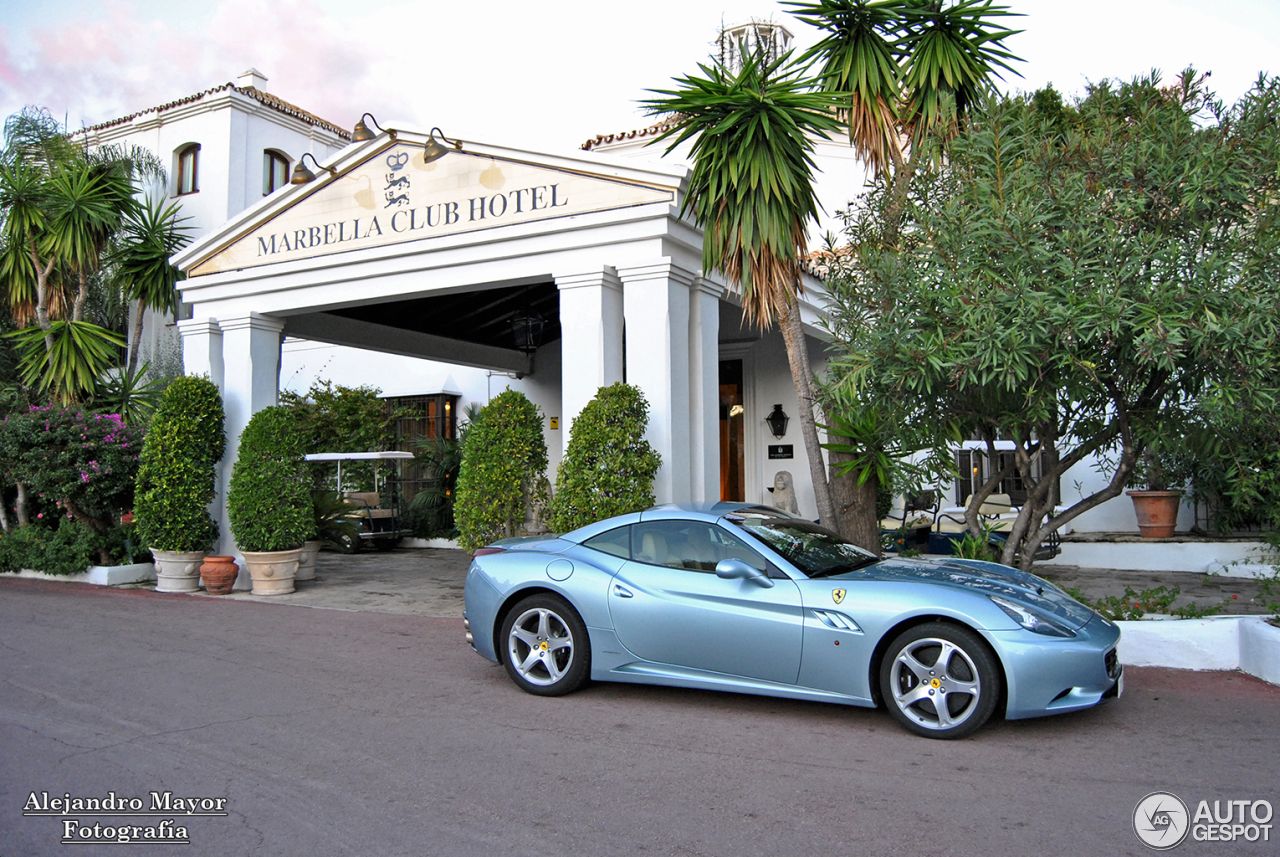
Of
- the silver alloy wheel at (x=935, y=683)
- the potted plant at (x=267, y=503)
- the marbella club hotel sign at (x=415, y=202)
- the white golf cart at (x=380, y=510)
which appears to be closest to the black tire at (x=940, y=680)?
the silver alloy wheel at (x=935, y=683)

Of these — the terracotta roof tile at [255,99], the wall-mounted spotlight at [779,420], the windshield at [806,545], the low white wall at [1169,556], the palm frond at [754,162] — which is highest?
the terracotta roof tile at [255,99]

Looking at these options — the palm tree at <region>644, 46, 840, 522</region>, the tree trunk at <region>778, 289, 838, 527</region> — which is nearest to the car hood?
the tree trunk at <region>778, 289, 838, 527</region>

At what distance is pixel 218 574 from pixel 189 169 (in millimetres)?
14087

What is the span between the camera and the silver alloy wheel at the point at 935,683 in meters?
4.66

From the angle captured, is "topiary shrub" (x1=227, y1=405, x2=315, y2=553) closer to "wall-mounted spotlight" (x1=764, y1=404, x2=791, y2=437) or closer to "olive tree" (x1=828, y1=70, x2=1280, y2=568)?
"olive tree" (x1=828, y1=70, x2=1280, y2=568)

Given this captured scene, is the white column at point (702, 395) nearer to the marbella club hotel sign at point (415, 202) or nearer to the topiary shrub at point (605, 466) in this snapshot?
the topiary shrub at point (605, 466)

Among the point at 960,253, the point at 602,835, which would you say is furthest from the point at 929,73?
the point at 602,835

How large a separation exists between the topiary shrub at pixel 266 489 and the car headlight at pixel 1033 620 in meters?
8.46

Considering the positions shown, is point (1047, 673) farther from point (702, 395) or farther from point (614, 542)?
point (702, 395)

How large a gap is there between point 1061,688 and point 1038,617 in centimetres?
37

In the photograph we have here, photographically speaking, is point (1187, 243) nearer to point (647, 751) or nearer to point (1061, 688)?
point (1061, 688)

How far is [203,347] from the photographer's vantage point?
472 inches

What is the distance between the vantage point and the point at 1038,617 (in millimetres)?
4738

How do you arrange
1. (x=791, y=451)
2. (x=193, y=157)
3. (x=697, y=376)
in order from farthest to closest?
(x=193, y=157) < (x=791, y=451) < (x=697, y=376)
